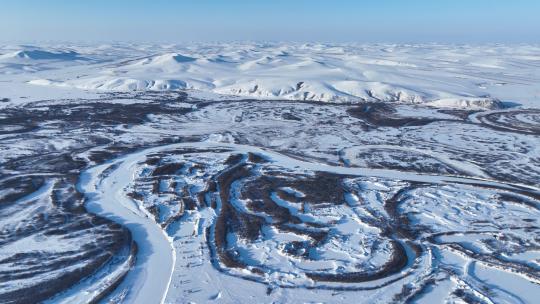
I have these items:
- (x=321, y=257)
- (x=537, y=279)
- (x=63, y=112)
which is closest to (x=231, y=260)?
(x=321, y=257)

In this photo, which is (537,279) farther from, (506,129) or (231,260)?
(506,129)

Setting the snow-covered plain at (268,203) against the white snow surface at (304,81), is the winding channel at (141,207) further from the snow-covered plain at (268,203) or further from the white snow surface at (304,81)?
the white snow surface at (304,81)

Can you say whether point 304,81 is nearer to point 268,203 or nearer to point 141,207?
point 268,203

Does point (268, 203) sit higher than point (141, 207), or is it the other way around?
point (268, 203)

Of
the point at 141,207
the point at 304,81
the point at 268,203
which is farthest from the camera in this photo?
the point at 304,81

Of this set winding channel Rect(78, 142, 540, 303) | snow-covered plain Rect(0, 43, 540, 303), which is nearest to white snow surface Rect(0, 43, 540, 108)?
snow-covered plain Rect(0, 43, 540, 303)

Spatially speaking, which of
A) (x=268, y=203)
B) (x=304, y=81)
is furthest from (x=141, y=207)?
(x=304, y=81)
